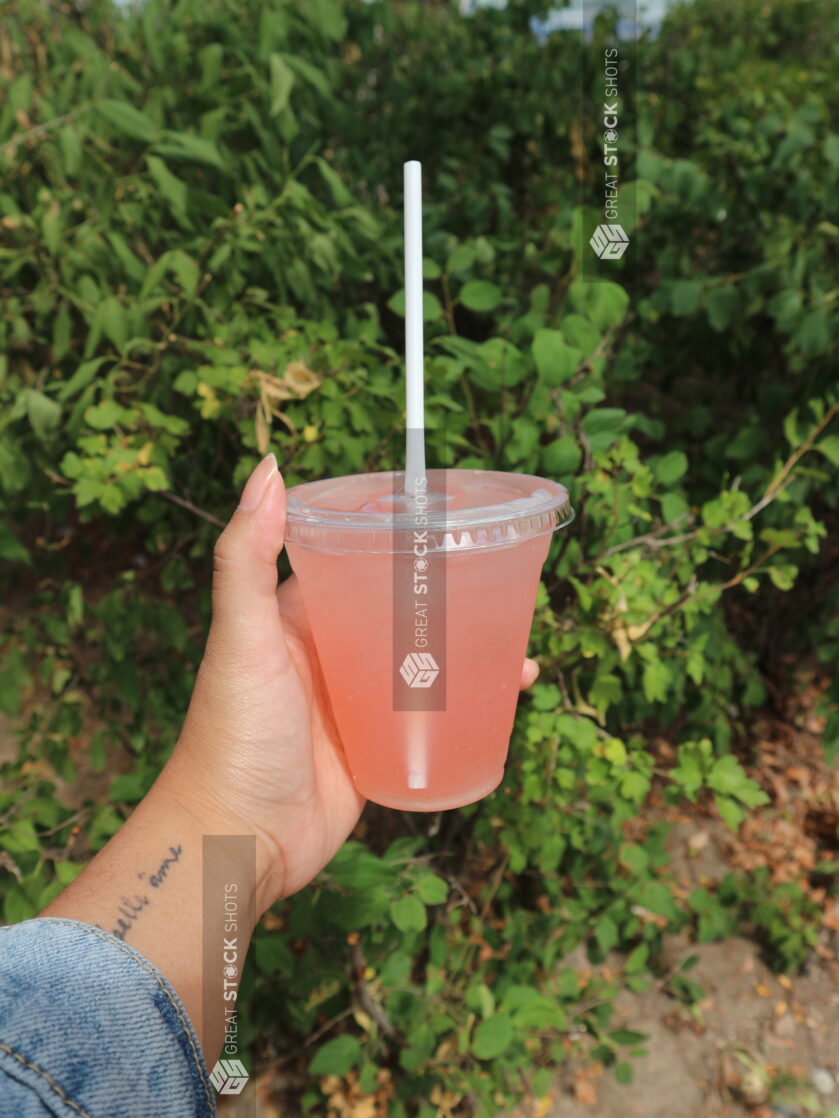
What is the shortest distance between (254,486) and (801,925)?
2147 millimetres

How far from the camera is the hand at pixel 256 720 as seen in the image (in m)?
1.05

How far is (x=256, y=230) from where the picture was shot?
164cm

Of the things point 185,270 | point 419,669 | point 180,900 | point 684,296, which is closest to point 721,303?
point 684,296

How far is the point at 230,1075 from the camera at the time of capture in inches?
64.2

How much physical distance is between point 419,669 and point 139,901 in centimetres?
45

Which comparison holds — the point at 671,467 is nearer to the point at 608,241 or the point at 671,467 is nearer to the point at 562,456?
the point at 562,456

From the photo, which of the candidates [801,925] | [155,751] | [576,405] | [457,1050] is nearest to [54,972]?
[155,751]

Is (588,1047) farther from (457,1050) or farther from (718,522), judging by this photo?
(718,522)

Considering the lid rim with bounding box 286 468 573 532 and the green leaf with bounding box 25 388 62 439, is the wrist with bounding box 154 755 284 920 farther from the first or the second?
the green leaf with bounding box 25 388 62 439

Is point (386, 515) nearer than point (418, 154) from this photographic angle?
Yes

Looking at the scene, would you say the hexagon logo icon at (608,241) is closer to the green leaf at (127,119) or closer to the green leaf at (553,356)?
the green leaf at (553,356)

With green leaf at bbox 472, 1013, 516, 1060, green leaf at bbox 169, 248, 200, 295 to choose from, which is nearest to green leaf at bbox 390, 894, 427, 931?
green leaf at bbox 472, 1013, 516, 1060

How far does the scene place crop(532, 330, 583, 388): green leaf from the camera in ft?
4.65

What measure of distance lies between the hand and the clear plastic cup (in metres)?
0.06
